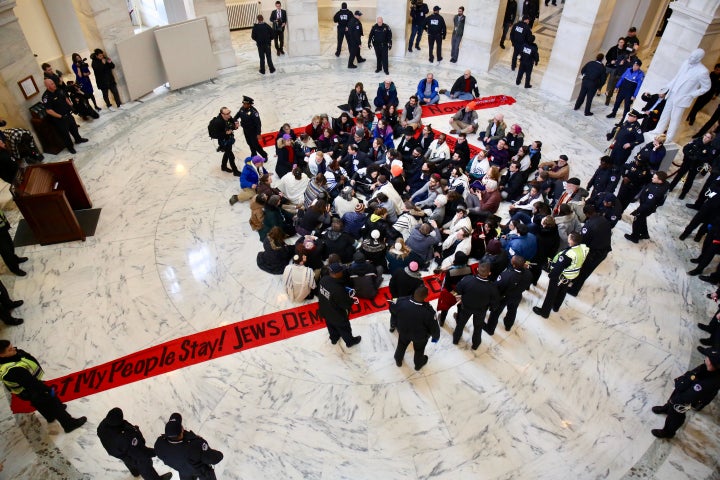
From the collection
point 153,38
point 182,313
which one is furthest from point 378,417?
point 153,38

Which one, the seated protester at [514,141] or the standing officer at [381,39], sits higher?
the standing officer at [381,39]

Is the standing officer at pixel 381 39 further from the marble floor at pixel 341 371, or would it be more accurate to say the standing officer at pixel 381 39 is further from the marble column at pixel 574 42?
the marble floor at pixel 341 371

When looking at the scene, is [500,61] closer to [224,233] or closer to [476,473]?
[224,233]

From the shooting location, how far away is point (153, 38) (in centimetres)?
1255

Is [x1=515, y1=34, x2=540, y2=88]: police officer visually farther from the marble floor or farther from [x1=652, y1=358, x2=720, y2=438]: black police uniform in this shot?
[x1=652, y1=358, x2=720, y2=438]: black police uniform

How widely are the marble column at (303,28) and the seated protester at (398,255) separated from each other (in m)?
9.81

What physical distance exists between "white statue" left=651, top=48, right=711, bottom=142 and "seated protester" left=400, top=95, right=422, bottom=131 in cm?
503

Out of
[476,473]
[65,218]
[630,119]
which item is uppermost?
[630,119]

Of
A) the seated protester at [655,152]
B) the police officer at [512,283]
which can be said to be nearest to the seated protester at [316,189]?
the police officer at [512,283]

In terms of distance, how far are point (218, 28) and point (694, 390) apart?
13504 millimetres

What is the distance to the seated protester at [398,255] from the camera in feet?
22.6

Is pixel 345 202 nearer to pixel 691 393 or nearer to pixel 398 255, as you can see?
pixel 398 255

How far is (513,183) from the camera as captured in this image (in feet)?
29.3

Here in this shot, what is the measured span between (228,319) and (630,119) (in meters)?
8.10
